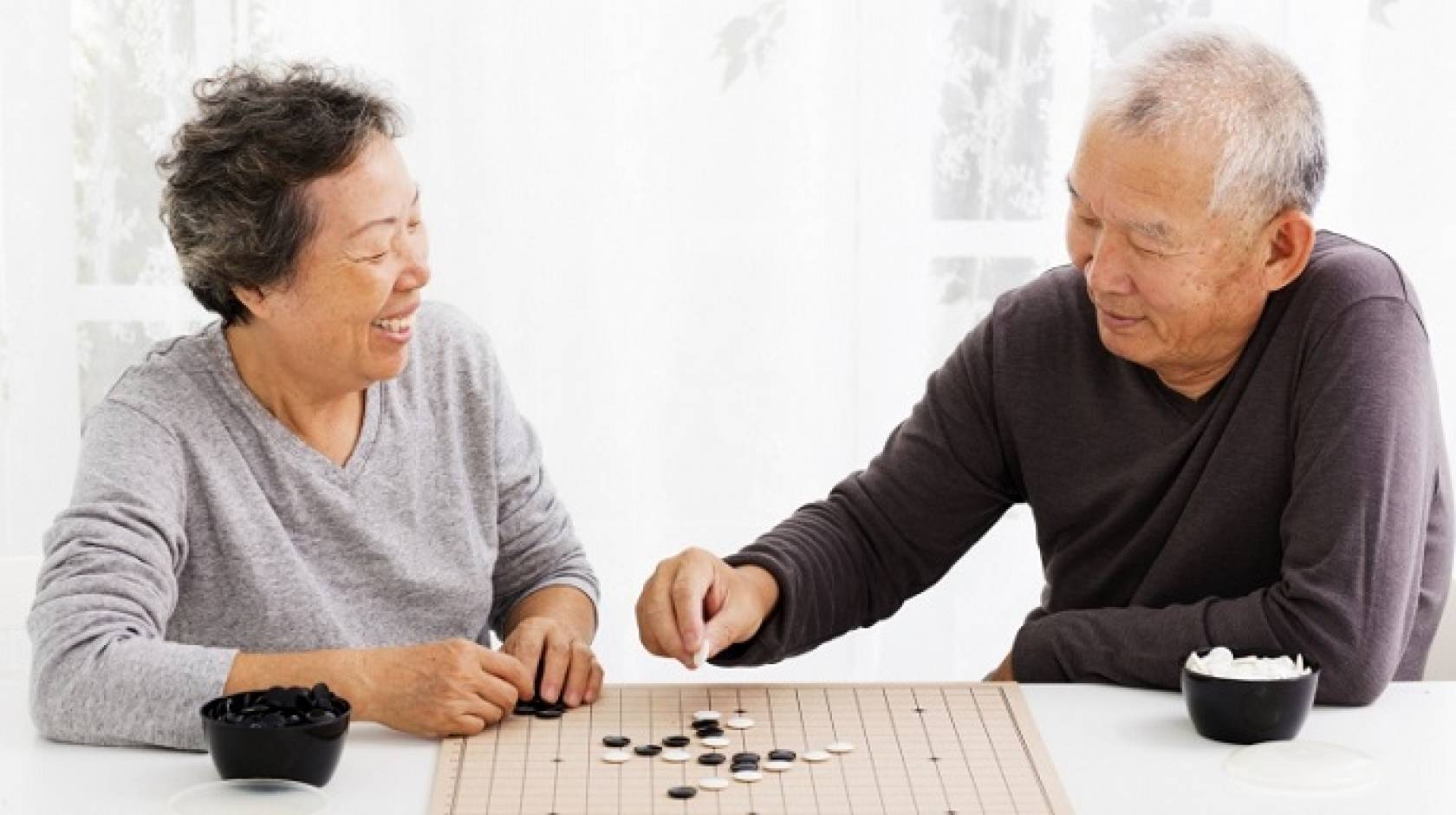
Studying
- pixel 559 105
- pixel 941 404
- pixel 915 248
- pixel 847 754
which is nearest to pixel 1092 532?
pixel 941 404

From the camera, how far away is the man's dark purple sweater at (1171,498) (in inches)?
77.5

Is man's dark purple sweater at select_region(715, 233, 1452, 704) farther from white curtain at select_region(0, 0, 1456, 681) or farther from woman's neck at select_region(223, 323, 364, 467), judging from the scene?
white curtain at select_region(0, 0, 1456, 681)

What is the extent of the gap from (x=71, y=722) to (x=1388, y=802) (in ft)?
3.90

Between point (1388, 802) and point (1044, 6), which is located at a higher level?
point (1044, 6)

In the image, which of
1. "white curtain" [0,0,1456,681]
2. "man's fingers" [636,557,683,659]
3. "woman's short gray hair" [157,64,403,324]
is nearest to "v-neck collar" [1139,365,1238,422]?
"man's fingers" [636,557,683,659]

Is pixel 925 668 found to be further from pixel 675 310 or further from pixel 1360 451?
pixel 1360 451

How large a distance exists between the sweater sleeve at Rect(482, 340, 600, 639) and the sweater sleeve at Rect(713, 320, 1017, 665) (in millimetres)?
280

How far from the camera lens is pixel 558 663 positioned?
199 centimetres

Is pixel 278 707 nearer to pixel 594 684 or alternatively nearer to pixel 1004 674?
pixel 594 684

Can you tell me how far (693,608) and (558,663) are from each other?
0.15m

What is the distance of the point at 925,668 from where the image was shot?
3.59 m

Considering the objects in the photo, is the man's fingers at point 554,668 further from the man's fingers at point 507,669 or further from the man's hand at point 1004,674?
the man's hand at point 1004,674

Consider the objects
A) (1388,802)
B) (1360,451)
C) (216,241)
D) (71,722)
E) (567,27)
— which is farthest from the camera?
(567,27)

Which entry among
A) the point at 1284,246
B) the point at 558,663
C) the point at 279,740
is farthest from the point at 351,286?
the point at 1284,246
